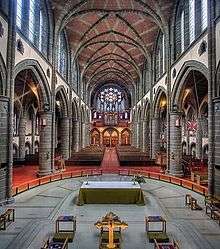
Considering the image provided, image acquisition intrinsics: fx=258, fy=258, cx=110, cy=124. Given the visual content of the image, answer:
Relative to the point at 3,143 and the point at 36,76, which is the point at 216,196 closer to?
the point at 3,143

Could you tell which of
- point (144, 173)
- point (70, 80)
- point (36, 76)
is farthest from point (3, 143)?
point (70, 80)

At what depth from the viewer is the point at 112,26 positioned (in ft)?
86.3

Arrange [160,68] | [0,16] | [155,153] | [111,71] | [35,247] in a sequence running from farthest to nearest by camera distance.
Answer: [111,71] < [155,153] < [160,68] < [0,16] < [35,247]

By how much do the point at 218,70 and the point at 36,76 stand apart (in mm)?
11350

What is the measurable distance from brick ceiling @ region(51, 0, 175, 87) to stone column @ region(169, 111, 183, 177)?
788 cm

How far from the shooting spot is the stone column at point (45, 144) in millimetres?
18984

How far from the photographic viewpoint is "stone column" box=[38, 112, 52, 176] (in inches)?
747

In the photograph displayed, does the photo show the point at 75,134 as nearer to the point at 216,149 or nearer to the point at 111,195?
the point at 111,195

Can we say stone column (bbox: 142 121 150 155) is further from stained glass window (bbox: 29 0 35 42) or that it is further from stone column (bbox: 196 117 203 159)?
stained glass window (bbox: 29 0 35 42)

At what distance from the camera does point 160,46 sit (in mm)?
25234

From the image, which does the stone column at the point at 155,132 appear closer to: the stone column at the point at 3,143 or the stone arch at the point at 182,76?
the stone arch at the point at 182,76

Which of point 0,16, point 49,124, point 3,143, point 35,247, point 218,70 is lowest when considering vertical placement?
point 35,247

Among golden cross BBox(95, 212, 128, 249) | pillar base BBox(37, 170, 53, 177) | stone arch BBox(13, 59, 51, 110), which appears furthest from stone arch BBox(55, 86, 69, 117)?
A: golden cross BBox(95, 212, 128, 249)

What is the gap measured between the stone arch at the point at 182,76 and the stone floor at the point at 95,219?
6.83 metres
